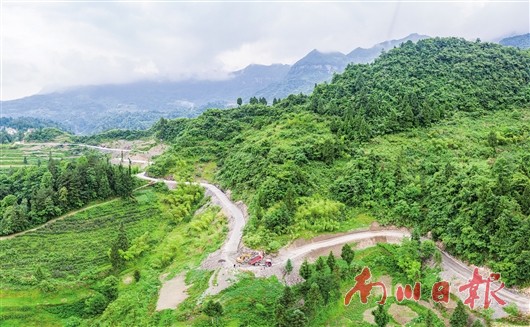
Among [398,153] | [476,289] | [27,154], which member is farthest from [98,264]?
[27,154]

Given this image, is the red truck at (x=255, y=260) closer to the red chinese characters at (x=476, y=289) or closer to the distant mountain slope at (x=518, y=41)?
the red chinese characters at (x=476, y=289)

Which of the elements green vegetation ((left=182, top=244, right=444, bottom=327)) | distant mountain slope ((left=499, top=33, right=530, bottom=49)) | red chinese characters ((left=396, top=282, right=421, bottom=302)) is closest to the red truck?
green vegetation ((left=182, top=244, right=444, bottom=327))

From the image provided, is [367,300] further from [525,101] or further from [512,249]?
[525,101]

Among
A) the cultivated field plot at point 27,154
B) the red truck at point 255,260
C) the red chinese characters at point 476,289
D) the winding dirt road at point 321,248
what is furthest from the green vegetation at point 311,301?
the cultivated field plot at point 27,154

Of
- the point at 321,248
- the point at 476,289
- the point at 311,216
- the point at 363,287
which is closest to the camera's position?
the point at 476,289

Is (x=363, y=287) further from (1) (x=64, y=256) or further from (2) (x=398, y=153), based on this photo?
(1) (x=64, y=256)

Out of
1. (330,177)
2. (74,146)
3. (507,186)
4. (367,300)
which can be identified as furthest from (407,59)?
(74,146)
